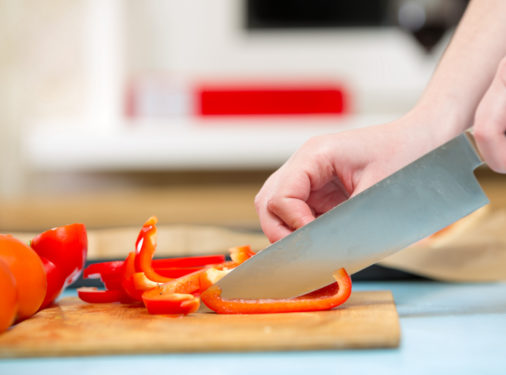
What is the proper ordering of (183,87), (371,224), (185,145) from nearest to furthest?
(371,224), (185,145), (183,87)

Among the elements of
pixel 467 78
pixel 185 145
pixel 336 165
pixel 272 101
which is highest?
pixel 467 78

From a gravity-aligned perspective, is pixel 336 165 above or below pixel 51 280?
above

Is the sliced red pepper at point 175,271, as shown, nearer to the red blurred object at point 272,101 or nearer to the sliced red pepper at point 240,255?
the sliced red pepper at point 240,255

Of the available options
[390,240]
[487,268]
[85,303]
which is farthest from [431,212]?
[85,303]

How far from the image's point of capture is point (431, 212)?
2.65ft

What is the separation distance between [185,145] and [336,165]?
6.69ft

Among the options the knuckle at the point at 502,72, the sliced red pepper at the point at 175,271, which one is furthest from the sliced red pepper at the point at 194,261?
the knuckle at the point at 502,72

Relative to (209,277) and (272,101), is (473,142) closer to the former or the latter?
(209,277)

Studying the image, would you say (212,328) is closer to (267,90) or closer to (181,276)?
(181,276)

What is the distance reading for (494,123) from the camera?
72 cm

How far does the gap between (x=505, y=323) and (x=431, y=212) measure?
15 centimetres

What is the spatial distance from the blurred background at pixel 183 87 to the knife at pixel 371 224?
6.70ft

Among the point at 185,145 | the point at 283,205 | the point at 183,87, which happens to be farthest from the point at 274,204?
the point at 183,87

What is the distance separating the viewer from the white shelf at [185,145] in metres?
2.88
